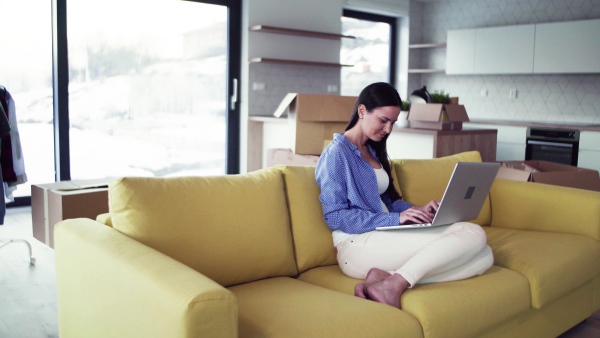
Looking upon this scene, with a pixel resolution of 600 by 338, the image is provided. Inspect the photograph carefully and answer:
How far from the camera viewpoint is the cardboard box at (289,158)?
3.97 m

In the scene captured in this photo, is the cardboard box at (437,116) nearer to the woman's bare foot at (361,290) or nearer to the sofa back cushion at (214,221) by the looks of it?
the sofa back cushion at (214,221)

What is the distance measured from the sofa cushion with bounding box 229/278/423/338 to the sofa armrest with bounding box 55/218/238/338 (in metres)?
0.25

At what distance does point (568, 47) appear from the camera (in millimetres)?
6008

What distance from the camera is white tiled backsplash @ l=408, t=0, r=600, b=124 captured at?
631cm

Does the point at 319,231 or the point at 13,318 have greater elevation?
the point at 319,231

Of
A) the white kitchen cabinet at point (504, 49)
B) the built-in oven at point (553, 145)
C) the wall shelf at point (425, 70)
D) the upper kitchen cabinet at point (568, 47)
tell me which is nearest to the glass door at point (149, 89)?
the wall shelf at point (425, 70)

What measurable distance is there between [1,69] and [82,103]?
690 mm

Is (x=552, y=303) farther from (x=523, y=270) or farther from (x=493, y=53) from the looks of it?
(x=493, y=53)

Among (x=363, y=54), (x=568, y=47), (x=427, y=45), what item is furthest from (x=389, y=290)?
(x=427, y=45)

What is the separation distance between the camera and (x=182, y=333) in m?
1.42

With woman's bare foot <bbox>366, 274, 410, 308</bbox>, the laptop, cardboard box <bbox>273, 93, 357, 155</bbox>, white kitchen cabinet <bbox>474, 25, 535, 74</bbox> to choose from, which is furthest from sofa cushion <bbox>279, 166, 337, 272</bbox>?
white kitchen cabinet <bbox>474, 25, 535, 74</bbox>

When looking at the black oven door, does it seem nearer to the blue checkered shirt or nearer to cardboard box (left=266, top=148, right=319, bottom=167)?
cardboard box (left=266, top=148, right=319, bottom=167)

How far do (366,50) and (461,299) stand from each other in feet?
19.1

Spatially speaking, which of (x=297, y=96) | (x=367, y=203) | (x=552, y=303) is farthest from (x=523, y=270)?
(x=297, y=96)
